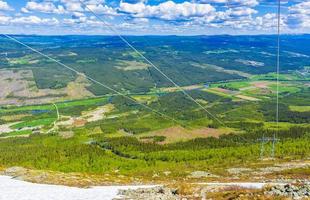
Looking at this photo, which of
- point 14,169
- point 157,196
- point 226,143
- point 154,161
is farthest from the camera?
point 226,143

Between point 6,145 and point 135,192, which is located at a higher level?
point 135,192

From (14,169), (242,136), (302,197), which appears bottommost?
(242,136)

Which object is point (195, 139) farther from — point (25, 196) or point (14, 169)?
point (25, 196)

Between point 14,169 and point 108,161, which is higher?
point 14,169

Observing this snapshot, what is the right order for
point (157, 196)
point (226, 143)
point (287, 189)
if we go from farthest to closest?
point (226, 143), point (157, 196), point (287, 189)

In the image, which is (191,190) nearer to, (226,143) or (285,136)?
(226,143)

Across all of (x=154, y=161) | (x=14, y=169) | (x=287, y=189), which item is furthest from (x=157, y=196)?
(x=154, y=161)

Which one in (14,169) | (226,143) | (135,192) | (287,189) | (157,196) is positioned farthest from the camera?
(226,143)

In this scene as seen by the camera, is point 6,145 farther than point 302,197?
Yes

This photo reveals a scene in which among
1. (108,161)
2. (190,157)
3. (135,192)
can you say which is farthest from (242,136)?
(135,192)
